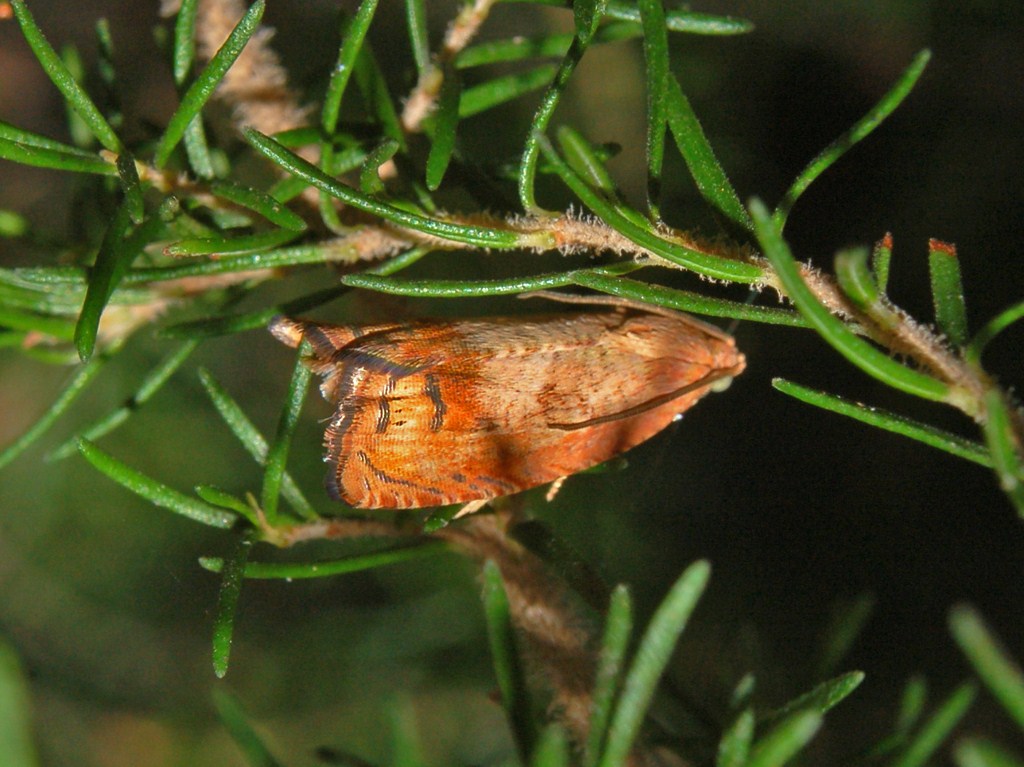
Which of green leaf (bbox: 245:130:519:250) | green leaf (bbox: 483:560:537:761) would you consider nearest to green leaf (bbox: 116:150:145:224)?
green leaf (bbox: 245:130:519:250)

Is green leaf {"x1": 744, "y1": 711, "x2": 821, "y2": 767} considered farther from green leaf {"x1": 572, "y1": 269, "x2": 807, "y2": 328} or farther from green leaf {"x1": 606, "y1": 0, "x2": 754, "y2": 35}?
green leaf {"x1": 606, "y1": 0, "x2": 754, "y2": 35}

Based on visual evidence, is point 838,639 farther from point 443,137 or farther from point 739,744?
point 443,137

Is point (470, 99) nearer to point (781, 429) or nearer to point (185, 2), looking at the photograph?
point (185, 2)

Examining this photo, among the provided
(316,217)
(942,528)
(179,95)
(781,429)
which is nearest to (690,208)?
(781,429)

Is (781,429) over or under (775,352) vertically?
under

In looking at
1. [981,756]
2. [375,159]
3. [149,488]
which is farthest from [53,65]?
[981,756]

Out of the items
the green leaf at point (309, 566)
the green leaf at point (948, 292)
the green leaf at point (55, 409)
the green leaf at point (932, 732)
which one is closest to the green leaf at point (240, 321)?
the green leaf at point (55, 409)
